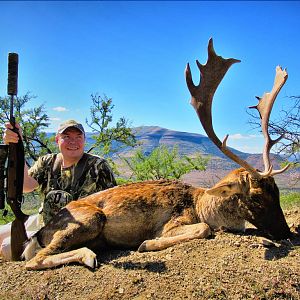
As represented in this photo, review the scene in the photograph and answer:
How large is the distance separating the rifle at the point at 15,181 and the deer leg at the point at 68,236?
0.27 m

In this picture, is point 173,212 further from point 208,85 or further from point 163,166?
point 163,166

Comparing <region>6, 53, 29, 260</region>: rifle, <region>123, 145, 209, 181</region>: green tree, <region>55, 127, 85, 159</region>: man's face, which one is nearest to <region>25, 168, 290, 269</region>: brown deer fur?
<region>6, 53, 29, 260</region>: rifle

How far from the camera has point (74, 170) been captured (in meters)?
7.19

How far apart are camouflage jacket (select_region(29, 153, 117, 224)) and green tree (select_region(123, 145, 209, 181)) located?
61.0ft

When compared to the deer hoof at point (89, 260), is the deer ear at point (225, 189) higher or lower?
higher

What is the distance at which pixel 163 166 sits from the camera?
26.7 m

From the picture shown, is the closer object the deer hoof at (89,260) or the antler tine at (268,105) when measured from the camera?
the deer hoof at (89,260)

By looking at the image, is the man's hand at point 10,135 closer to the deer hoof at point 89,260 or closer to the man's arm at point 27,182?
the man's arm at point 27,182

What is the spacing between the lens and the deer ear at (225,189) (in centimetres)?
578

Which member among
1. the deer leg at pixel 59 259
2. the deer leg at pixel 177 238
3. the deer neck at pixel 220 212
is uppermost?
the deer neck at pixel 220 212

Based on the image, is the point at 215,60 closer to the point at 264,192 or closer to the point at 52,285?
the point at 264,192

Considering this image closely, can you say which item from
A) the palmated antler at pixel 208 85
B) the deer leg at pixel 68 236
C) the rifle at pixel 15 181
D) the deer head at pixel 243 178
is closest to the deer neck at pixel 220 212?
the deer head at pixel 243 178

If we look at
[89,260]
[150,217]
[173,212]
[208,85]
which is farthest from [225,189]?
[89,260]

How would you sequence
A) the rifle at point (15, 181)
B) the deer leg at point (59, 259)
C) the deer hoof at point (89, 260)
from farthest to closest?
1. the rifle at point (15, 181)
2. the deer leg at point (59, 259)
3. the deer hoof at point (89, 260)
